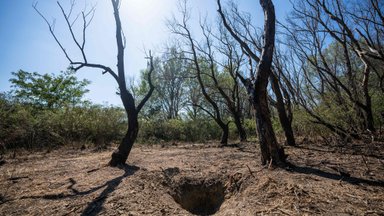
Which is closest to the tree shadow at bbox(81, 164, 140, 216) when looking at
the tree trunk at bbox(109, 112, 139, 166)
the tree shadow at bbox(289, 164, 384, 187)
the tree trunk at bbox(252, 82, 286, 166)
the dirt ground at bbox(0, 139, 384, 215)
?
the dirt ground at bbox(0, 139, 384, 215)

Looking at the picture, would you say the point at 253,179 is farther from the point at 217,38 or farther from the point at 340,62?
the point at 340,62

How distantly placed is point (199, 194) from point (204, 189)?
121 mm

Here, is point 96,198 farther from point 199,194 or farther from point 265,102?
point 265,102

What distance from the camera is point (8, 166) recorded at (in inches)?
223

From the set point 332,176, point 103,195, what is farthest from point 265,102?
point 103,195

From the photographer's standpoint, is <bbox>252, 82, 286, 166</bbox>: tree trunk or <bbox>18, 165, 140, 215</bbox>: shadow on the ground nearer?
<bbox>18, 165, 140, 215</bbox>: shadow on the ground

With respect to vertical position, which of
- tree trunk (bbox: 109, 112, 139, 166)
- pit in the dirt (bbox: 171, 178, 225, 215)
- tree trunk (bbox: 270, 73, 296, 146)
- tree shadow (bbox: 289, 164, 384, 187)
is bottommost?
pit in the dirt (bbox: 171, 178, 225, 215)

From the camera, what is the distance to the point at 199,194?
3.98 metres

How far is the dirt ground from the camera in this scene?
277 cm

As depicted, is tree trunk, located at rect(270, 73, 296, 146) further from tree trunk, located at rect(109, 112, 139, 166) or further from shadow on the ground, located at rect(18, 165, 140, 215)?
shadow on the ground, located at rect(18, 165, 140, 215)

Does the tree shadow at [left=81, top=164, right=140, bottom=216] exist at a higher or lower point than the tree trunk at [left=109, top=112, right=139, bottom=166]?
lower

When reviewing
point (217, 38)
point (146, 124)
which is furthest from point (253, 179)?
point (146, 124)

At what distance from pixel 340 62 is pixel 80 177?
15.6 metres

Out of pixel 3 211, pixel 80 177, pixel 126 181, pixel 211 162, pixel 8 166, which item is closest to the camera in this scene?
pixel 3 211
